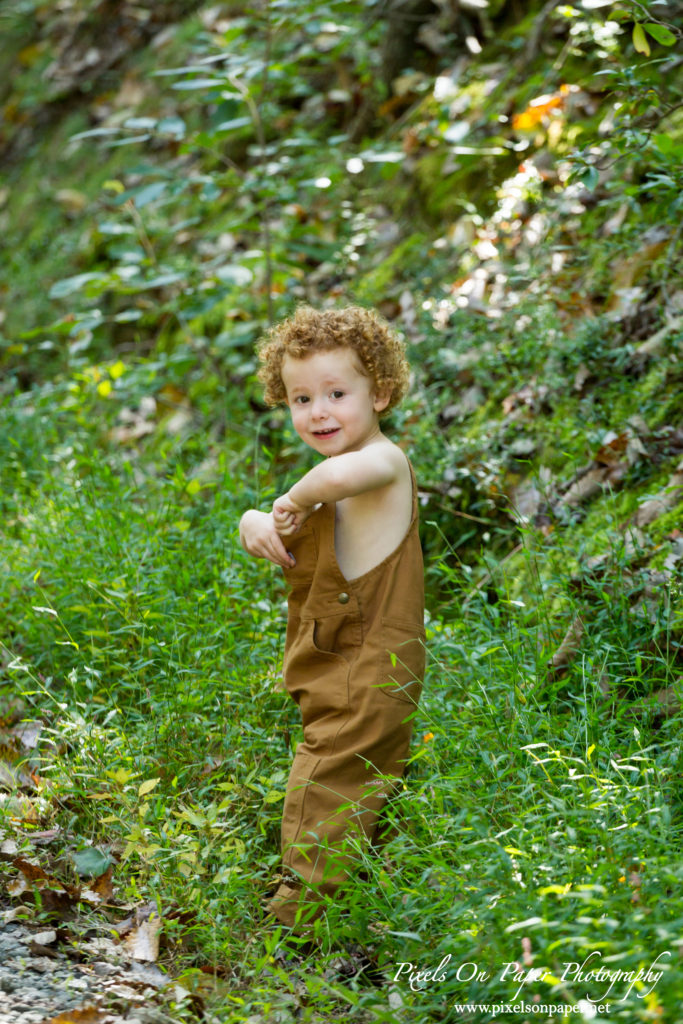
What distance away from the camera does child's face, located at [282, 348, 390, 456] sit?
2.51 metres

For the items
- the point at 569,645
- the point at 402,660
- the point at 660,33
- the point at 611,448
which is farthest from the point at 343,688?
the point at 660,33

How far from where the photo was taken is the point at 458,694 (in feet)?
8.80

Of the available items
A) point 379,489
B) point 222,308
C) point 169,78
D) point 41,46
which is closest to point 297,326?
point 379,489

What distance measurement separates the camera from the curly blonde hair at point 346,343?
2514mm

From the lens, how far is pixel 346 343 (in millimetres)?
2514

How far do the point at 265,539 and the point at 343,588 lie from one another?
0.78 ft

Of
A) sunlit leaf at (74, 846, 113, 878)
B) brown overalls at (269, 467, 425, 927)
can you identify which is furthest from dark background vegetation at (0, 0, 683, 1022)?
brown overalls at (269, 467, 425, 927)

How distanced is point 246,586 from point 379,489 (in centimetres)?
89

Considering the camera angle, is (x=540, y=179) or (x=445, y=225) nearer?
(x=540, y=179)

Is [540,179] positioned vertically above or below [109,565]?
above

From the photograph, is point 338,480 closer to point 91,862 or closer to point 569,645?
point 569,645

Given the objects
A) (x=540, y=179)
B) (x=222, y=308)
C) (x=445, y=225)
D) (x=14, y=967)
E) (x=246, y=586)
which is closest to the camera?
(x=14, y=967)

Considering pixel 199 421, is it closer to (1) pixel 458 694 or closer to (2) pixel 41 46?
(1) pixel 458 694

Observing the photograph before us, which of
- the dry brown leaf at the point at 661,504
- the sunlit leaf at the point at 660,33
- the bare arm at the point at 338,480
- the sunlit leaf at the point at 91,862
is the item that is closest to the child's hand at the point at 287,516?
the bare arm at the point at 338,480
